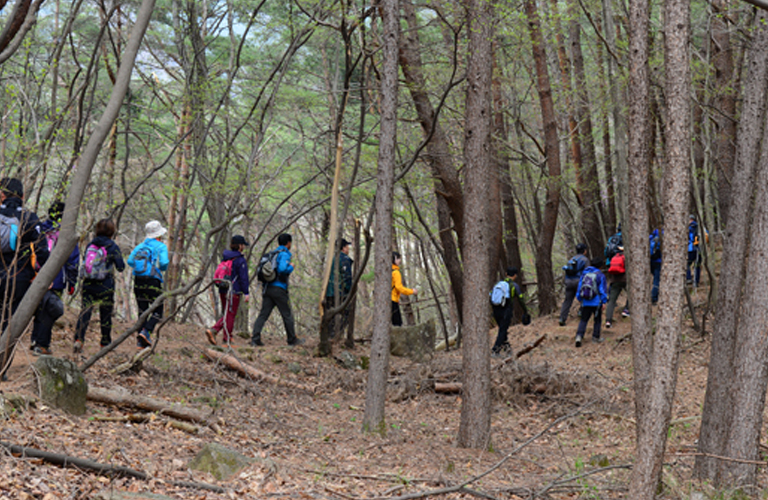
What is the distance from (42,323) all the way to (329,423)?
3.92 metres

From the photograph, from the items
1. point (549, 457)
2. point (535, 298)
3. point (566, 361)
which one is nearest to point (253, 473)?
point (549, 457)

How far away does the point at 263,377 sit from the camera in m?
9.52

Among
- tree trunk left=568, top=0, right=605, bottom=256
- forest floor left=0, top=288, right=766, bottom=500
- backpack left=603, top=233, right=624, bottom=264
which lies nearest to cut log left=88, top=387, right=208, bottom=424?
forest floor left=0, top=288, right=766, bottom=500

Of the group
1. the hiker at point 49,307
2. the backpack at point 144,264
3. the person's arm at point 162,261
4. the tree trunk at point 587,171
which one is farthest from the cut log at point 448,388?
the tree trunk at point 587,171

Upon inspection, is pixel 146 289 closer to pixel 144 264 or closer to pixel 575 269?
pixel 144 264

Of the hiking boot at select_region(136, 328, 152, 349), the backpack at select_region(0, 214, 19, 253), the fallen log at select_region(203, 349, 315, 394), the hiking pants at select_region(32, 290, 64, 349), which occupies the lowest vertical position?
the fallen log at select_region(203, 349, 315, 394)

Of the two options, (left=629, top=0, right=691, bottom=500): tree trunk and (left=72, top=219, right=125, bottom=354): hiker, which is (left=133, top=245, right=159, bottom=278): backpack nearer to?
(left=72, top=219, right=125, bottom=354): hiker

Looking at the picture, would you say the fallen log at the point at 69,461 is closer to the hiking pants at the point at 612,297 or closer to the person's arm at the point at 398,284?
the person's arm at the point at 398,284

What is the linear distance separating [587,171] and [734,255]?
8.65 meters

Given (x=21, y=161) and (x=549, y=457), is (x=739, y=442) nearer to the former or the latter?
(x=549, y=457)

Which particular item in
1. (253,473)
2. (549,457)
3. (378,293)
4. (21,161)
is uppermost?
(21,161)

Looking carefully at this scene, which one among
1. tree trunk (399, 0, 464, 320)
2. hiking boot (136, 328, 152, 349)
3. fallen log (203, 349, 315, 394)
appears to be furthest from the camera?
tree trunk (399, 0, 464, 320)

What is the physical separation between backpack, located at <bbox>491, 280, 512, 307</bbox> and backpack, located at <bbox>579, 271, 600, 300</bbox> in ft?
4.88

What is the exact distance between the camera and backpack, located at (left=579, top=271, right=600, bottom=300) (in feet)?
39.4
